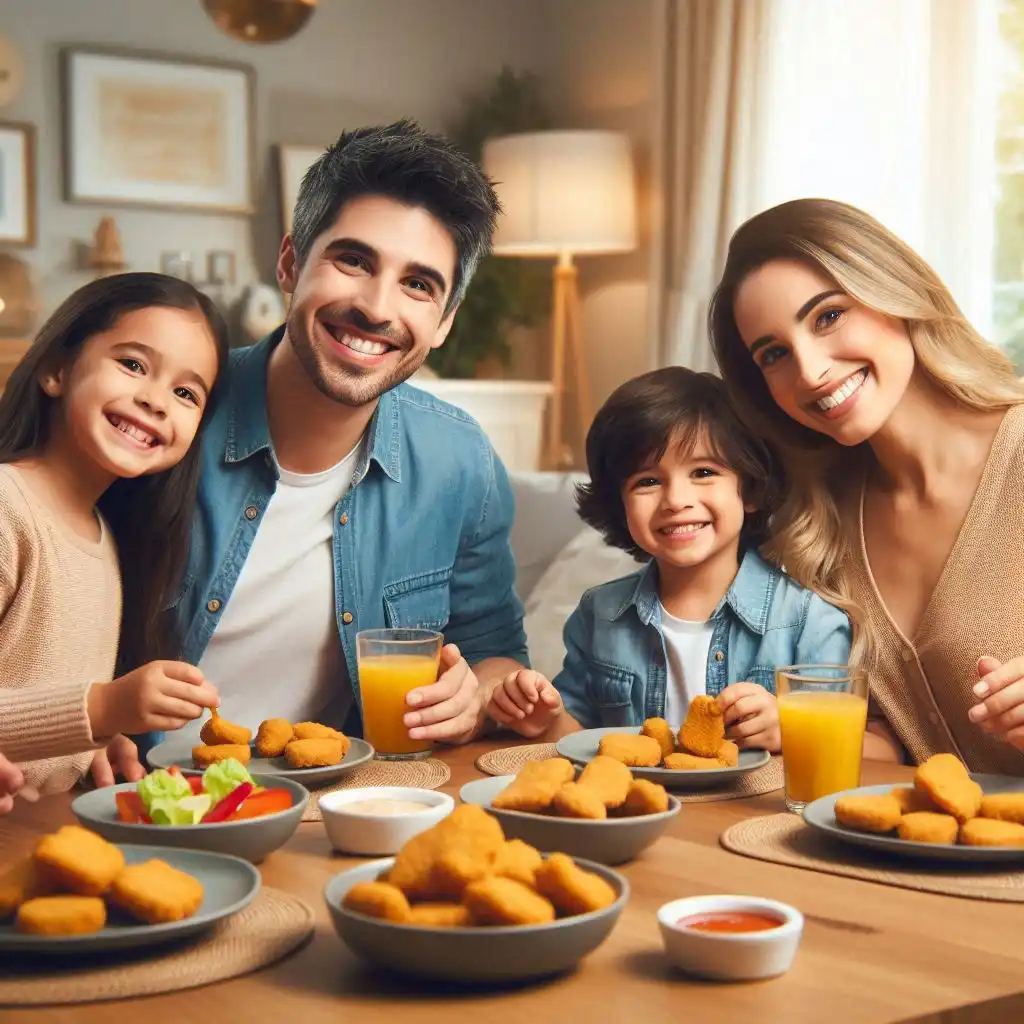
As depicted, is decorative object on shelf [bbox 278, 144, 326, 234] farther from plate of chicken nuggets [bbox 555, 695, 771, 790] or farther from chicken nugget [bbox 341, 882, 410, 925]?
chicken nugget [bbox 341, 882, 410, 925]

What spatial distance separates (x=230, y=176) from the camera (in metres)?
5.80

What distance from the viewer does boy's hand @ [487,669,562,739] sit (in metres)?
1.71

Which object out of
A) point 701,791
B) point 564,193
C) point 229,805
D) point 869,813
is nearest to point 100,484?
point 229,805

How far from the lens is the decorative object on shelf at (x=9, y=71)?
5316mm

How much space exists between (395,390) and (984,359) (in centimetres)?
89

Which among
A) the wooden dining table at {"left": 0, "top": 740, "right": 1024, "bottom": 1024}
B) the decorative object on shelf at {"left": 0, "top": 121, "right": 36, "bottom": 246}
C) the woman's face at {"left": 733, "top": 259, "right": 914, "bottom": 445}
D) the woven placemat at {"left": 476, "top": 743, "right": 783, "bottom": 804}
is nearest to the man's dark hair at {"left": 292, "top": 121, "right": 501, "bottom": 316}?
the woman's face at {"left": 733, "top": 259, "right": 914, "bottom": 445}

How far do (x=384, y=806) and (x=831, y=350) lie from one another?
0.96m

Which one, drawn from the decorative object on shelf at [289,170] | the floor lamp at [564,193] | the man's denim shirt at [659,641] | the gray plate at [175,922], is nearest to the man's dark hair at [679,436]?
the man's denim shirt at [659,641]

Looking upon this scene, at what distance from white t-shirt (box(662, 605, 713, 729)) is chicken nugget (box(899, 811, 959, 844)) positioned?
81cm

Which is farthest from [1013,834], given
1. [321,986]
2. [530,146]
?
[530,146]

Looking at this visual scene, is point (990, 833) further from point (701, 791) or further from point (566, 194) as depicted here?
point (566, 194)

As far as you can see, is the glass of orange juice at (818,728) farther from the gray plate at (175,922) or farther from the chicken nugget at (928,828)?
the gray plate at (175,922)

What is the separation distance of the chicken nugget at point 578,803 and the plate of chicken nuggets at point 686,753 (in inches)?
12.4

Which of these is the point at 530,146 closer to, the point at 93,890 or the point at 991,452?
the point at 991,452
